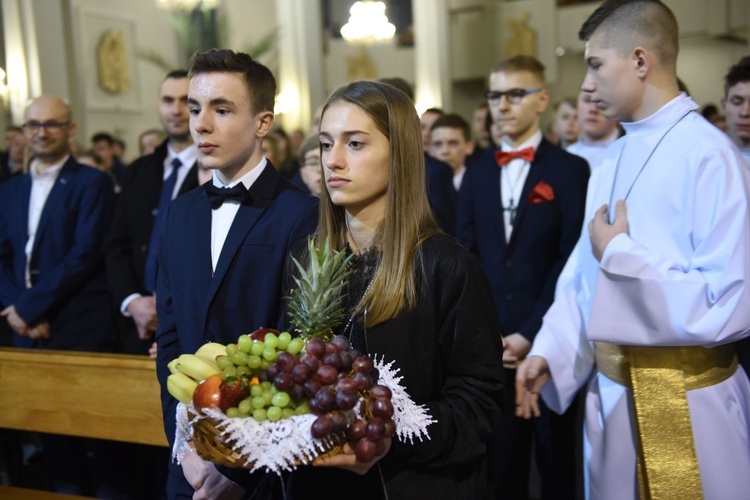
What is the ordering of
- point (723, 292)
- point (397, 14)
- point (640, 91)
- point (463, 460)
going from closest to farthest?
point (463, 460), point (723, 292), point (640, 91), point (397, 14)

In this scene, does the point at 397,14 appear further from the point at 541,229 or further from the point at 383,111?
the point at 383,111

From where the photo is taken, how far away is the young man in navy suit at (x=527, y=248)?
3.55 m

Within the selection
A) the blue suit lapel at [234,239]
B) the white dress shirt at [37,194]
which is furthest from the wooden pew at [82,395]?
the white dress shirt at [37,194]

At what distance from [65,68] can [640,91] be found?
10.1 m

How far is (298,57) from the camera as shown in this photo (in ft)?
48.1

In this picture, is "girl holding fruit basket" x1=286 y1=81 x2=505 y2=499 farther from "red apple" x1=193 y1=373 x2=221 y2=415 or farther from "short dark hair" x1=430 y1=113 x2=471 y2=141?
"short dark hair" x1=430 y1=113 x2=471 y2=141

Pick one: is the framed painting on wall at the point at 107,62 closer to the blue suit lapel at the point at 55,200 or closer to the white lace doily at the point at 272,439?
the blue suit lapel at the point at 55,200

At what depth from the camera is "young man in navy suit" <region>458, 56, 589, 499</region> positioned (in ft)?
11.7

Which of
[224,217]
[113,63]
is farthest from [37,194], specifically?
[113,63]

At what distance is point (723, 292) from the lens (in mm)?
2250

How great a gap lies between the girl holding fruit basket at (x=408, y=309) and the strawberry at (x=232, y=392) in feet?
1.22

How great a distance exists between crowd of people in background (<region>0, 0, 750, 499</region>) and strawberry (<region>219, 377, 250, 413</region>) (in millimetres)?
452

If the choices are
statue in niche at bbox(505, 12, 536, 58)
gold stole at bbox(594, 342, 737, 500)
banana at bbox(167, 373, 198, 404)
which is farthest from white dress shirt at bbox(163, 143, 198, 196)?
statue in niche at bbox(505, 12, 536, 58)

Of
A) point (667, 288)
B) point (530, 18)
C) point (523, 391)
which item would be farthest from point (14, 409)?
point (530, 18)
